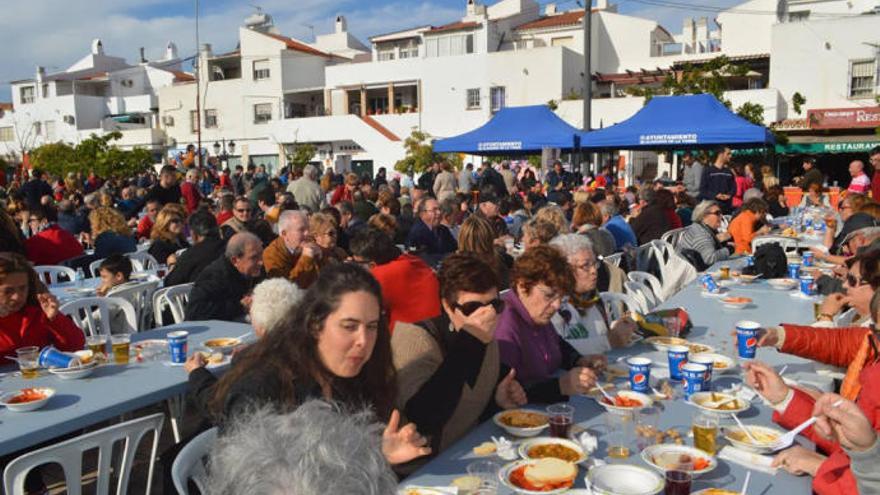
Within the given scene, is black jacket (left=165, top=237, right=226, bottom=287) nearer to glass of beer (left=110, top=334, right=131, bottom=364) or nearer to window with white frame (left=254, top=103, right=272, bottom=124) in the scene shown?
glass of beer (left=110, top=334, right=131, bottom=364)

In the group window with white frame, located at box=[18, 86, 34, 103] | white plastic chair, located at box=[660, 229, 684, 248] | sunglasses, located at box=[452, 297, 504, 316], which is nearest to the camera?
sunglasses, located at box=[452, 297, 504, 316]

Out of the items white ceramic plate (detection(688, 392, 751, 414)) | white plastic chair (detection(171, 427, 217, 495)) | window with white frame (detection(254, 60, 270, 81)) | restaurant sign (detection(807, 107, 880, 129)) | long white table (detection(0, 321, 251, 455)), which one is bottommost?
long white table (detection(0, 321, 251, 455))

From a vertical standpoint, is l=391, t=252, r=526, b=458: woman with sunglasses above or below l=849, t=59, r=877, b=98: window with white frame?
below

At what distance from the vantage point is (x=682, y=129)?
11.0 metres

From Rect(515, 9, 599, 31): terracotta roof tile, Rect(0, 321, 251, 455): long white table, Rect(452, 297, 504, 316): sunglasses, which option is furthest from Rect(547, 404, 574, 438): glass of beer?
Rect(515, 9, 599, 31): terracotta roof tile

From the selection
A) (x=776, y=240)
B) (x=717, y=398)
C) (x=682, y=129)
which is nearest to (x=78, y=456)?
(x=717, y=398)

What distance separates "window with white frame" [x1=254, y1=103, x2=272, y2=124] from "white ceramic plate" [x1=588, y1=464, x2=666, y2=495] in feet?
133

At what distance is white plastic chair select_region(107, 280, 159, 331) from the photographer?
5.32 m

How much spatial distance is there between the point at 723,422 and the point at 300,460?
214cm

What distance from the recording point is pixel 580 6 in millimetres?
39781

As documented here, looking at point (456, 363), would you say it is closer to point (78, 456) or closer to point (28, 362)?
point (78, 456)

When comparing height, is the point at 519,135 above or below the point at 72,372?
above

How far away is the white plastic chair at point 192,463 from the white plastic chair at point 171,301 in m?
3.08

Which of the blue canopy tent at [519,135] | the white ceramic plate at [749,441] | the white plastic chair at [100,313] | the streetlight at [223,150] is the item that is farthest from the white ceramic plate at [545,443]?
the streetlight at [223,150]
